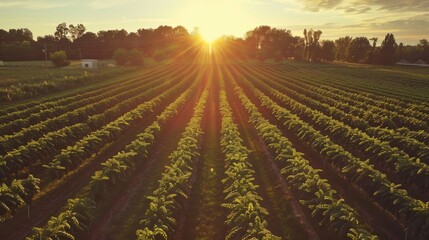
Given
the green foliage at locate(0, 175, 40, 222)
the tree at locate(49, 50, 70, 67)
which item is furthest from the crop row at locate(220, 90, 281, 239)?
the tree at locate(49, 50, 70, 67)

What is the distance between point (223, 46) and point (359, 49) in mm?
61557

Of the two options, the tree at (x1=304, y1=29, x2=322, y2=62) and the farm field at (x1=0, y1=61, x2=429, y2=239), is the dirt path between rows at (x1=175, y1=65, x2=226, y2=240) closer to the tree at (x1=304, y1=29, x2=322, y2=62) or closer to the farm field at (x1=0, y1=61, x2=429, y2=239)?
the farm field at (x1=0, y1=61, x2=429, y2=239)

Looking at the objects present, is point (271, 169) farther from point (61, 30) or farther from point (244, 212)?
point (61, 30)

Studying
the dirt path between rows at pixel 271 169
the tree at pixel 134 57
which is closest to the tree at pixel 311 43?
the tree at pixel 134 57

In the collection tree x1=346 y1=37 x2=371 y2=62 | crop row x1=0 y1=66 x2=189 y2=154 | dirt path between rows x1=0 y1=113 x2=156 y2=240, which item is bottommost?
dirt path between rows x1=0 y1=113 x2=156 y2=240

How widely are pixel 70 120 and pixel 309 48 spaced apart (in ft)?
493

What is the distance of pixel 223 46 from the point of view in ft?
572

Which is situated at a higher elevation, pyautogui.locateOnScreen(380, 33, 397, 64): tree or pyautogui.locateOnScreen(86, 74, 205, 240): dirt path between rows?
pyautogui.locateOnScreen(380, 33, 397, 64): tree

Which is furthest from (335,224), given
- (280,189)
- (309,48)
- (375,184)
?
(309,48)

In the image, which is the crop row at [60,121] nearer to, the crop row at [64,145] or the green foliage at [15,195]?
the crop row at [64,145]

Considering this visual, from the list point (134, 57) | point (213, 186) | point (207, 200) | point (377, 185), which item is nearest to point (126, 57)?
point (134, 57)

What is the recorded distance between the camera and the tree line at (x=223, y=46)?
427 feet

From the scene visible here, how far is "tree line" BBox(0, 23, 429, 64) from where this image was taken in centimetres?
13000

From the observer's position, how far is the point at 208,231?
554 inches
